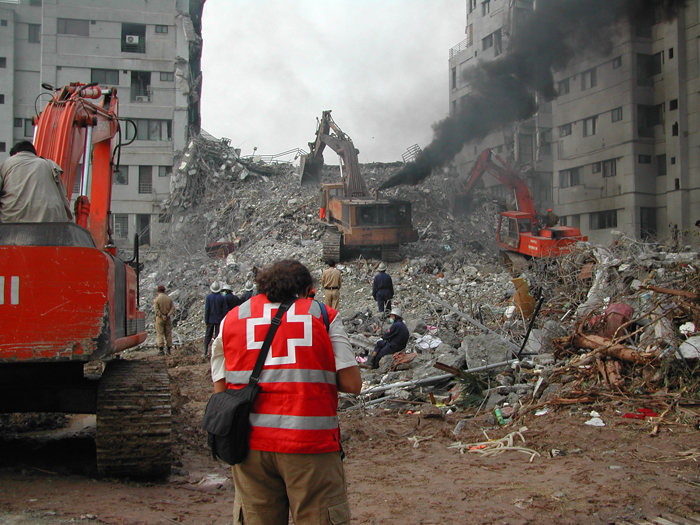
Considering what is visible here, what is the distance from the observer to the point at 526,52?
25.0m

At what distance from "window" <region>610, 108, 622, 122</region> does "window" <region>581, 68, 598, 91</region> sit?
1.60m

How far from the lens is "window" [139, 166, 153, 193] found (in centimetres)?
3045

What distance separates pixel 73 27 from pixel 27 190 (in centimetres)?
3098

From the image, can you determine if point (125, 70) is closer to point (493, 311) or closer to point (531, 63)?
point (531, 63)

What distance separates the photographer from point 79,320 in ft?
11.2

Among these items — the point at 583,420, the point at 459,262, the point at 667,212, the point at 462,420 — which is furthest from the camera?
the point at 667,212

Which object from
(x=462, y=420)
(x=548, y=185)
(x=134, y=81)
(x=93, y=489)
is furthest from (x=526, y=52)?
(x=93, y=489)

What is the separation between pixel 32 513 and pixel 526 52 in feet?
85.1

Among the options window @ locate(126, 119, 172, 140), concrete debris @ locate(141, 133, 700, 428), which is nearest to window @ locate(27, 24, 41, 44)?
window @ locate(126, 119, 172, 140)

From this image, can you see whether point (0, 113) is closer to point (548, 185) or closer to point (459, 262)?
point (459, 262)

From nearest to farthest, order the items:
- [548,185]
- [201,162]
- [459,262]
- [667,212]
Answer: [459,262]
[667,212]
[548,185]
[201,162]

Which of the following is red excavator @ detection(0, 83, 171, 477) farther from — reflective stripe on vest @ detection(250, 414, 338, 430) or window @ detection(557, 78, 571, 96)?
window @ detection(557, 78, 571, 96)

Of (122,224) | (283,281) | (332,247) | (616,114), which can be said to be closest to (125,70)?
(122,224)

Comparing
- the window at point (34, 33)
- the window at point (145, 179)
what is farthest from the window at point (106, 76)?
the window at point (145, 179)
